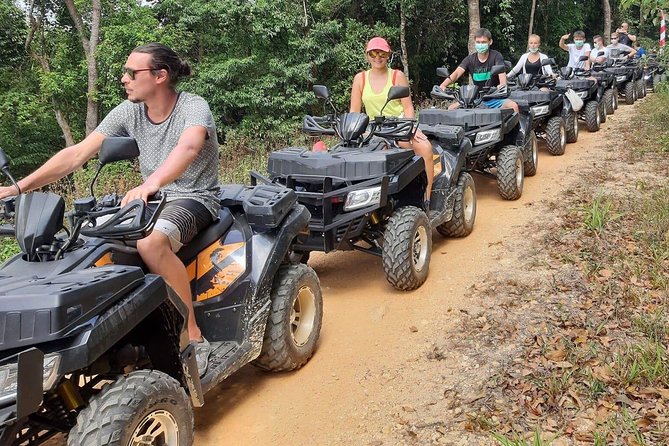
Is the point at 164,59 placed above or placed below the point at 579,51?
below

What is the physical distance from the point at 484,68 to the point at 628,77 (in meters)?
9.63

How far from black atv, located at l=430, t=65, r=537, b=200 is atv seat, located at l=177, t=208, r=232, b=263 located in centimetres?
383

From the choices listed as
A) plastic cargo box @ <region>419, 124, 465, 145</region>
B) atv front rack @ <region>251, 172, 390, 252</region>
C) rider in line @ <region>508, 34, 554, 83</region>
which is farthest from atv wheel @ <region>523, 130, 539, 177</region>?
atv front rack @ <region>251, 172, 390, 252</region>

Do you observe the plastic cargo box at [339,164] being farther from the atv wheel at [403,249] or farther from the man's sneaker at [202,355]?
the man's sneaker at [202,355]

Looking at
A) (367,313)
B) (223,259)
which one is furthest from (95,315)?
(367,313)

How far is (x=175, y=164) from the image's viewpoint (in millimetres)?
2889

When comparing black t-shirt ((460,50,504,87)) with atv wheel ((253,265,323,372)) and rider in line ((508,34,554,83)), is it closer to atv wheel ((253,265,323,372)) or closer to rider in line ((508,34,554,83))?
rider in line ((508,34,554,83))

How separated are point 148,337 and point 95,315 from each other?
564 mm

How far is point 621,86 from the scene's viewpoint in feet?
52.1

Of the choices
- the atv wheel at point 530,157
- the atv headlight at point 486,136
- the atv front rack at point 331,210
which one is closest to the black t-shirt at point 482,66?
the atv wheel at point 530,157

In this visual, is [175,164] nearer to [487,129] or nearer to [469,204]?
[469,204]

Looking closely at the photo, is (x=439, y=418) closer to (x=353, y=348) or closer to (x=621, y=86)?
(x=353, y=348)

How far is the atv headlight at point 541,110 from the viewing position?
29.0 ft

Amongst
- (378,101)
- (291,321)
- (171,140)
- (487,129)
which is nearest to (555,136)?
(487,129)
